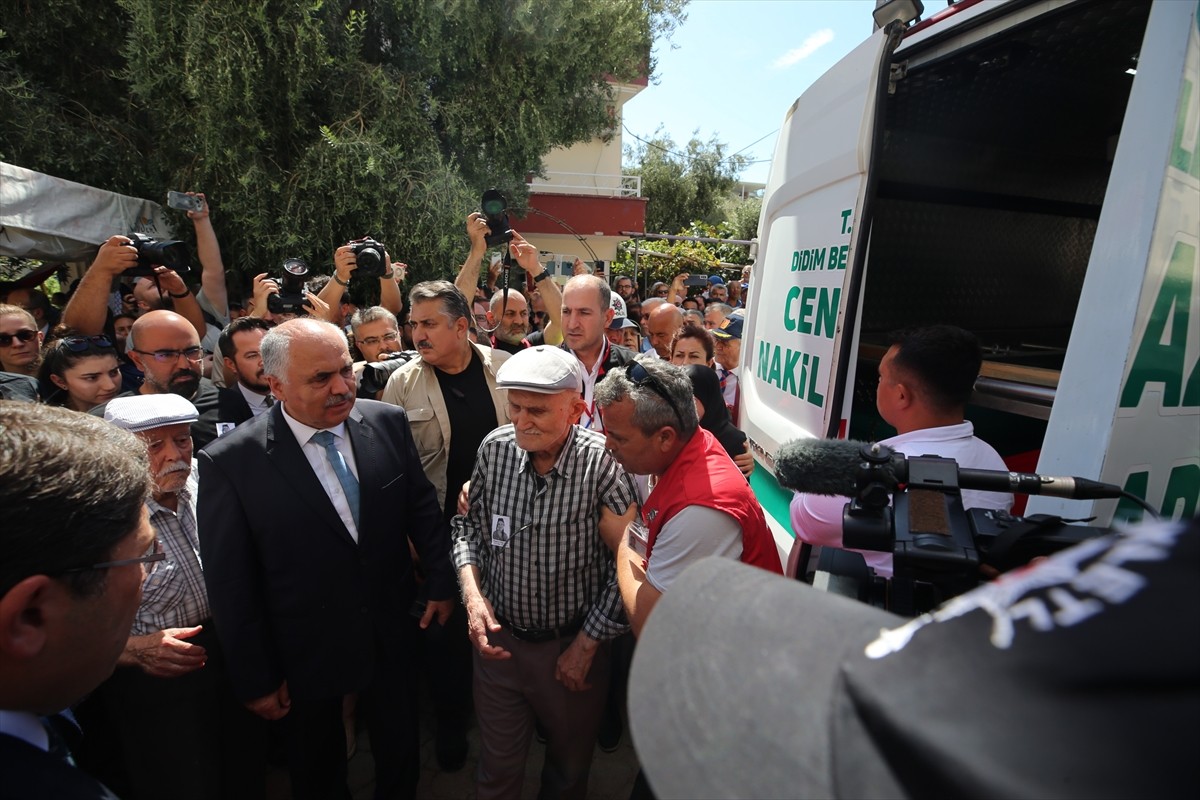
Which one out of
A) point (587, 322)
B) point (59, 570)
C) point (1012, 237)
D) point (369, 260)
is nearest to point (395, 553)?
point (59, 570)

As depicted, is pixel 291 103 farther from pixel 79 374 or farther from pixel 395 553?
pixel 395 553

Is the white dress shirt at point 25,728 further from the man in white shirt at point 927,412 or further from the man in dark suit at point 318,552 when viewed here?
the man in white shirt at point 927,412

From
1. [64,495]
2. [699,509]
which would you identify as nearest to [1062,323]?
[699,509]

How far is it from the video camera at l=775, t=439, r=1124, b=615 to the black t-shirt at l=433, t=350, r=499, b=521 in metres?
1.94

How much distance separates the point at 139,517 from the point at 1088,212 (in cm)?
493

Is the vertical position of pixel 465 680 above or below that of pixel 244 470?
below

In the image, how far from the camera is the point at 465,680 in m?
2.92

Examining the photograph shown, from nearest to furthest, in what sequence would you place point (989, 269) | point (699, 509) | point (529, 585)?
point (699, 509), point (529, 585), point (989, 269)

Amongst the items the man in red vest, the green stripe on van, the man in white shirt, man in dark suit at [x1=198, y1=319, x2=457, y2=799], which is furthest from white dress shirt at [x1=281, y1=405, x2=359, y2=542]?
the green stripe on van

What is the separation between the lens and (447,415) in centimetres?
277

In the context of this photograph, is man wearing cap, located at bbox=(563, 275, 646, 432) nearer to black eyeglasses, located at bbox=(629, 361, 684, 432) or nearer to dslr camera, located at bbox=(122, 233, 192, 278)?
black eyeglasses, located at bbox=(629, 361, 684, 432)

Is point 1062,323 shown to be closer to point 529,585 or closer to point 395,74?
point 529,585

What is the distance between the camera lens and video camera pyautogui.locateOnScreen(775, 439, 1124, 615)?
0.90 meters

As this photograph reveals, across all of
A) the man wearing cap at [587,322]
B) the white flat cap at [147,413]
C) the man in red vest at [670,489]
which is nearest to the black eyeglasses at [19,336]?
the white flat cap at [147,413]
